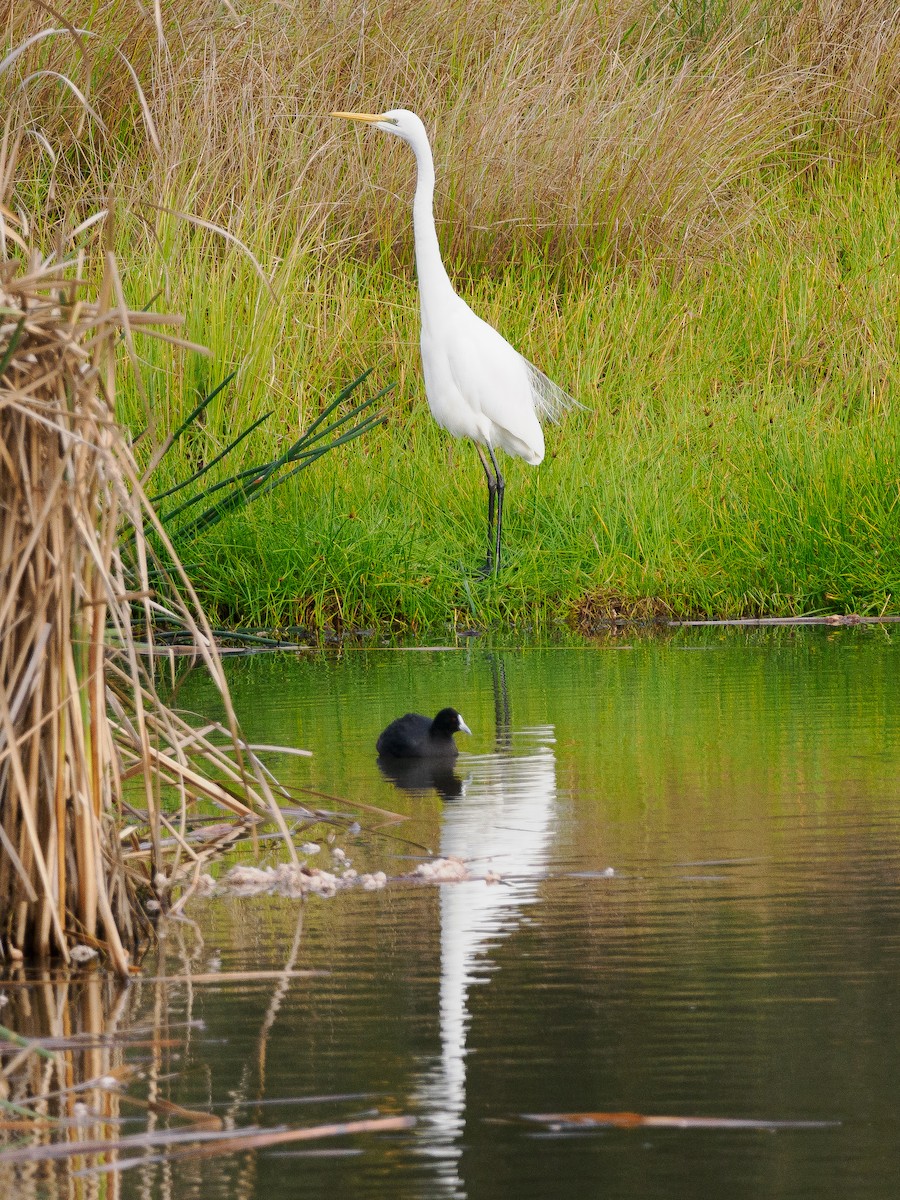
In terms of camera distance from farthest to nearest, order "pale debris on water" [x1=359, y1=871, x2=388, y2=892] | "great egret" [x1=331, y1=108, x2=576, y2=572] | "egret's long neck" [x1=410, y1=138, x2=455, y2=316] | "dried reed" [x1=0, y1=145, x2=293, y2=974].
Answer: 1. "egret's long neck" [x1=410, y1=138, x2=455, y2=316]
2. "great egret" [x1=331, y1=108, x2=576, y2=572]
3. "pale debris on water" [x1=359, y1=871, x2=388, y2=892]
4. "dried reed" [x1=0, y1=145, x2=293, y2=974]

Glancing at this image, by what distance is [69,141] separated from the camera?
1156 centimetres

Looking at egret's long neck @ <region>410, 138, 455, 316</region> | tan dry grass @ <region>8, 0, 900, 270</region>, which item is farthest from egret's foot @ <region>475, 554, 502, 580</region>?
tan dry grass @ <region>8, 0, 900, 270</region>

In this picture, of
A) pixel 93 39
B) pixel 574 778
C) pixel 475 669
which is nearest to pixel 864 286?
pixel 93 39

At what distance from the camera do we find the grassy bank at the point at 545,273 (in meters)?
8.66

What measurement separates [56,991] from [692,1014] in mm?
837

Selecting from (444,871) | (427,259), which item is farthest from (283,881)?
(427,259)

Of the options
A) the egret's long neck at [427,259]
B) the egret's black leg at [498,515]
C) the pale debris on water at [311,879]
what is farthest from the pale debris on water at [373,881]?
the egret's long neck at [427,259]

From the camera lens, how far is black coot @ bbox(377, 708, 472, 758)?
4805mm

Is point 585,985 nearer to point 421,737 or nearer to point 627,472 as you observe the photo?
point 421,737

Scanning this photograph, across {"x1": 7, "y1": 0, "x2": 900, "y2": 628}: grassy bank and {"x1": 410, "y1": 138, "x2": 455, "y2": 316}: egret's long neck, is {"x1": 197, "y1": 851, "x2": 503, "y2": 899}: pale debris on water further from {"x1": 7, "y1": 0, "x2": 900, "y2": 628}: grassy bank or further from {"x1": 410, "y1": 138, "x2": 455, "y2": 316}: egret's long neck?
{"x1": 410, "y1": 138, "x2": 455, "y2": 316}: egret's long neck

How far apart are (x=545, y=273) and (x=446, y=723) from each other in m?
→ 7.52

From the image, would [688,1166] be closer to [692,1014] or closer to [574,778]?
[692,1014]

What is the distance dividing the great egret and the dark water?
475cm

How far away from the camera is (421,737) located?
15.8ft
